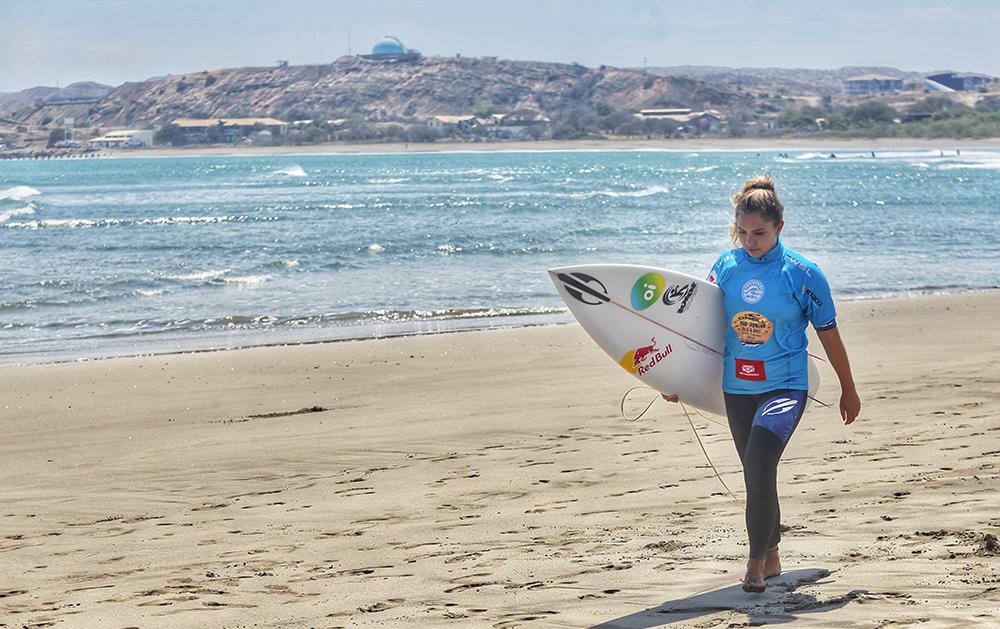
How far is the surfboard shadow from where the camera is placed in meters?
3.81

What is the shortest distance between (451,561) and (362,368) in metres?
5.53

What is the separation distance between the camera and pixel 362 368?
10.0 meters

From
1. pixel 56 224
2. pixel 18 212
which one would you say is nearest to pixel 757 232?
pixel 56 224

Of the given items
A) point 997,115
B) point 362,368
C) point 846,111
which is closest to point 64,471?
point 362,368

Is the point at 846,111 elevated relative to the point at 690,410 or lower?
elevated

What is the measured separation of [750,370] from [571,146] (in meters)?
140

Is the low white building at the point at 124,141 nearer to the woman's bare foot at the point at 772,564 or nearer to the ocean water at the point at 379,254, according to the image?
the ocean water at the point at 379,254

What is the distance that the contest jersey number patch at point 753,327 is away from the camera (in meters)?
4.11

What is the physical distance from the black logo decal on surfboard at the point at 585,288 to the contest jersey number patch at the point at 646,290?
116mm

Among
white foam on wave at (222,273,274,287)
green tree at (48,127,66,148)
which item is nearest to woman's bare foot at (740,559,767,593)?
white foam on wave at (222,273,274,287)

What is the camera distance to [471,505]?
551 cm

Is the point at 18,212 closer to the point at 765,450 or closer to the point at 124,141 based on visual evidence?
Answer: the point at 765,450

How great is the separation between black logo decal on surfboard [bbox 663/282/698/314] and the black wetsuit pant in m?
0.55

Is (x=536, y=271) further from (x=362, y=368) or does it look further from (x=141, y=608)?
(x=141, y=608)
